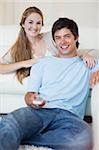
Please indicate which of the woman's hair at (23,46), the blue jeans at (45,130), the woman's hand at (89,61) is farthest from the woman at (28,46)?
the blue jeans at (45,130)

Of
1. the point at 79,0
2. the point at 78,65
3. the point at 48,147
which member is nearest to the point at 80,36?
the point at 79,0

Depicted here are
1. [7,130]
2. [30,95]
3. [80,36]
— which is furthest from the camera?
[80,36]

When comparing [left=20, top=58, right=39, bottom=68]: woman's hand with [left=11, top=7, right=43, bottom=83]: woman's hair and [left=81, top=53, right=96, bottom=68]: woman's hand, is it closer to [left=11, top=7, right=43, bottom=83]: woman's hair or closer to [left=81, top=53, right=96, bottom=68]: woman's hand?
[left=11, top=7, right=43, bottom=83]: woman's hair

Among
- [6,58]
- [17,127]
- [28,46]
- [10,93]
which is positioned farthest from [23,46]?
[17,127]

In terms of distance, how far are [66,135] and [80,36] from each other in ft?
2.69

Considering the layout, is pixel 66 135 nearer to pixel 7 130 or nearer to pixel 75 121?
pixel 75 121

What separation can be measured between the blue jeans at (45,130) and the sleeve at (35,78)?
0.16 metres

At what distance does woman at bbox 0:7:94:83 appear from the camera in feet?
6.05

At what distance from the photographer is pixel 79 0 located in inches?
81.1

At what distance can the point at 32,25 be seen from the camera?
1.95 metres

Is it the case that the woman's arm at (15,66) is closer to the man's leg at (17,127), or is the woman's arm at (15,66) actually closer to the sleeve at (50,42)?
the sleeve at (50,42)

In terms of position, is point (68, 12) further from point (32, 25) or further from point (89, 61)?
point (89, 61)

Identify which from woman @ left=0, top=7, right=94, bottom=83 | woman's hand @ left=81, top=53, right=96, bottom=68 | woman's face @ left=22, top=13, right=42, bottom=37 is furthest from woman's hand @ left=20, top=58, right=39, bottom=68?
woman's hand @ left=81, top=53, right=96, bottom=68

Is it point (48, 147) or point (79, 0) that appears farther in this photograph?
point (79, 0)
